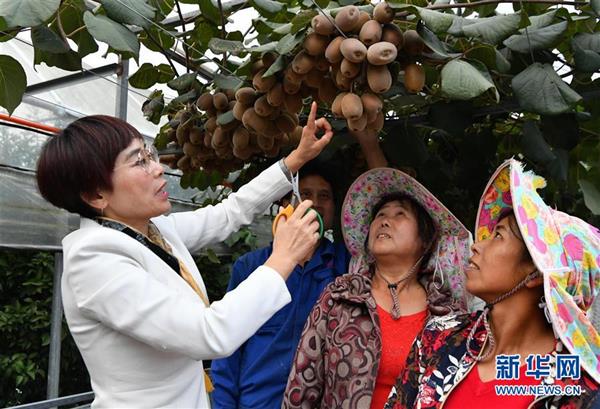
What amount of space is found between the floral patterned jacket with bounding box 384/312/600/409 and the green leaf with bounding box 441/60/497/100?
0.41m

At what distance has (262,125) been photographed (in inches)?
48.5

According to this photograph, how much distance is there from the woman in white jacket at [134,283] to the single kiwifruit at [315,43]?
0.29 m

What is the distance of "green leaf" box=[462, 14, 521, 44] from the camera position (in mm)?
983

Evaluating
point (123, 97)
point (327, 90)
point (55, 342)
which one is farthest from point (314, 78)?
point (55, 342)

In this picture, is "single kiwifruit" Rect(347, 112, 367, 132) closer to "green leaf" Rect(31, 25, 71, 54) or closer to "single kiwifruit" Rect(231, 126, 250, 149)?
"single kiwifruit" Rect(231, 126, 250, 149)

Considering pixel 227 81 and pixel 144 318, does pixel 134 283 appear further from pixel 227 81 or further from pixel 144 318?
pixel 227 81

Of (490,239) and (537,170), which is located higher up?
(490,239)

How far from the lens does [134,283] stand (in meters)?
0.97

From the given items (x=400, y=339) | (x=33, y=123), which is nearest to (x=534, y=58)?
(x=400, y=339)

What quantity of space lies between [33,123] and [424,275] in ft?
5.25

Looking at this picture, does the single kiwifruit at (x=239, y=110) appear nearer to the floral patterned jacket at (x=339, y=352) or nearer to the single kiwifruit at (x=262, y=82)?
the single kiwifruit at (x=262, y=82)

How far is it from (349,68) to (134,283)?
0.48 metres

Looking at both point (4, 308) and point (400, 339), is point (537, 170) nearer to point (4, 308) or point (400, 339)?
point (400, 339)

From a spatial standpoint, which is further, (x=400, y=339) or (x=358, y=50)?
(x=400, y=339)
